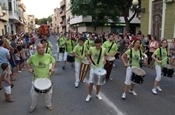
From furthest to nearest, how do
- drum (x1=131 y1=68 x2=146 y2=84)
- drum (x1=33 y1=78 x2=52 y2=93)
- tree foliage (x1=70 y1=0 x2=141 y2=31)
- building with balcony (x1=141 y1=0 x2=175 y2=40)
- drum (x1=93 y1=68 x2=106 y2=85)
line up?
tree foliage (x1=70 y1=0 x2=141 y2=31)
building with balcony (x1=141 y1=0 x2=175 y2=40)
drum (x1=131 y1=68 x2=146 y2=84)
drum (x1=93 y1=68 x2=106 y2=85)
drum (x1=33 y1=78 x2=52 y2=93)

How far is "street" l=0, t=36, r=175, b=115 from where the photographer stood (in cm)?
612

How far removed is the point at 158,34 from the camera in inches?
646

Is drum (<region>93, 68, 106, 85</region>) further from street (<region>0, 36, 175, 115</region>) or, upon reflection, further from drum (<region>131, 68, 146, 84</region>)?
drum (<region>131, 68, 146, 84</region>)

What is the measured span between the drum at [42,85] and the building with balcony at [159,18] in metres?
10.7

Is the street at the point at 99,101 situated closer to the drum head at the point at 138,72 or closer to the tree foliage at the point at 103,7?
the drum head at the point at 138,72

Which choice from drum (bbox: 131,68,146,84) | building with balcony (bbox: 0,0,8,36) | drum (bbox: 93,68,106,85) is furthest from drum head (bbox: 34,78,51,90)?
building with balcony (bbox: 0,0,8,36)

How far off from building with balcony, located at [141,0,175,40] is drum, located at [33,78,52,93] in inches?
422

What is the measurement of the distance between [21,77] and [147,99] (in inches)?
229

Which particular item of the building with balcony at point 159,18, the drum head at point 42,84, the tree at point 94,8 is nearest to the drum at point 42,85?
the drum head at point 42,84

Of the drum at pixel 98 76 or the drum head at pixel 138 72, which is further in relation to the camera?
the drum head at pixel 138 72

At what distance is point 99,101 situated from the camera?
6.94 m

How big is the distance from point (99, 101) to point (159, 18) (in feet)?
35.7

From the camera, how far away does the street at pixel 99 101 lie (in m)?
6.12

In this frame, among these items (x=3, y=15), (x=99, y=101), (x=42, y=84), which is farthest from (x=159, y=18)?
(x=3, y=15)
